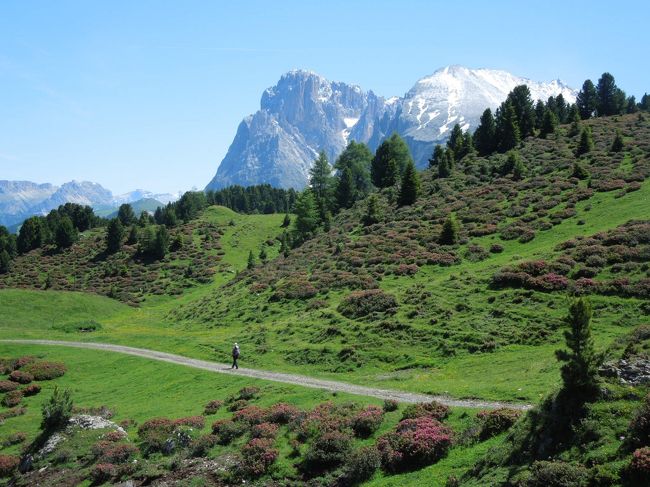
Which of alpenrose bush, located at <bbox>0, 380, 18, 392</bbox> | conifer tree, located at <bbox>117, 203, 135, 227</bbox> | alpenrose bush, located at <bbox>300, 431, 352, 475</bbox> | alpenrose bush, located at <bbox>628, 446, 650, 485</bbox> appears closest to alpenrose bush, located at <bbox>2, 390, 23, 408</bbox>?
alpenrose bush, located at <bbox>0, 380, 18, 392</bbox>

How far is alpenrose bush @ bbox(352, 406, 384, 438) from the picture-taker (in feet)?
78.3

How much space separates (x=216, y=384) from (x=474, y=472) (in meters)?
24.5

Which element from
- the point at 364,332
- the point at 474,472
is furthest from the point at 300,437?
the point at 364,332

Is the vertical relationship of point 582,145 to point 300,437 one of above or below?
above

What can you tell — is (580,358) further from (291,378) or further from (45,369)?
(45,369)

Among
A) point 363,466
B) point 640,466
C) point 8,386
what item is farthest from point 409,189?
point 640,466

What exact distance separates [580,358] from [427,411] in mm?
9679

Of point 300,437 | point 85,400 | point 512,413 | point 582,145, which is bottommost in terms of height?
point 85,400

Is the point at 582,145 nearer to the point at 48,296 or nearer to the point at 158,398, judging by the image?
the point at 158,398

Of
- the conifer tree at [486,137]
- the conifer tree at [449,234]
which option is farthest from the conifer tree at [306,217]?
the conifer tree at [486,137]

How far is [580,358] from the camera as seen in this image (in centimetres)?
1606

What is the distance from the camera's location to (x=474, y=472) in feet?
57.1

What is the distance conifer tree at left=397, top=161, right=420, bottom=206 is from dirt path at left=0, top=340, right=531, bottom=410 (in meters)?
56.1

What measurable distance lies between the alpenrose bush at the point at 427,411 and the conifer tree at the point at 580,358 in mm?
8080
